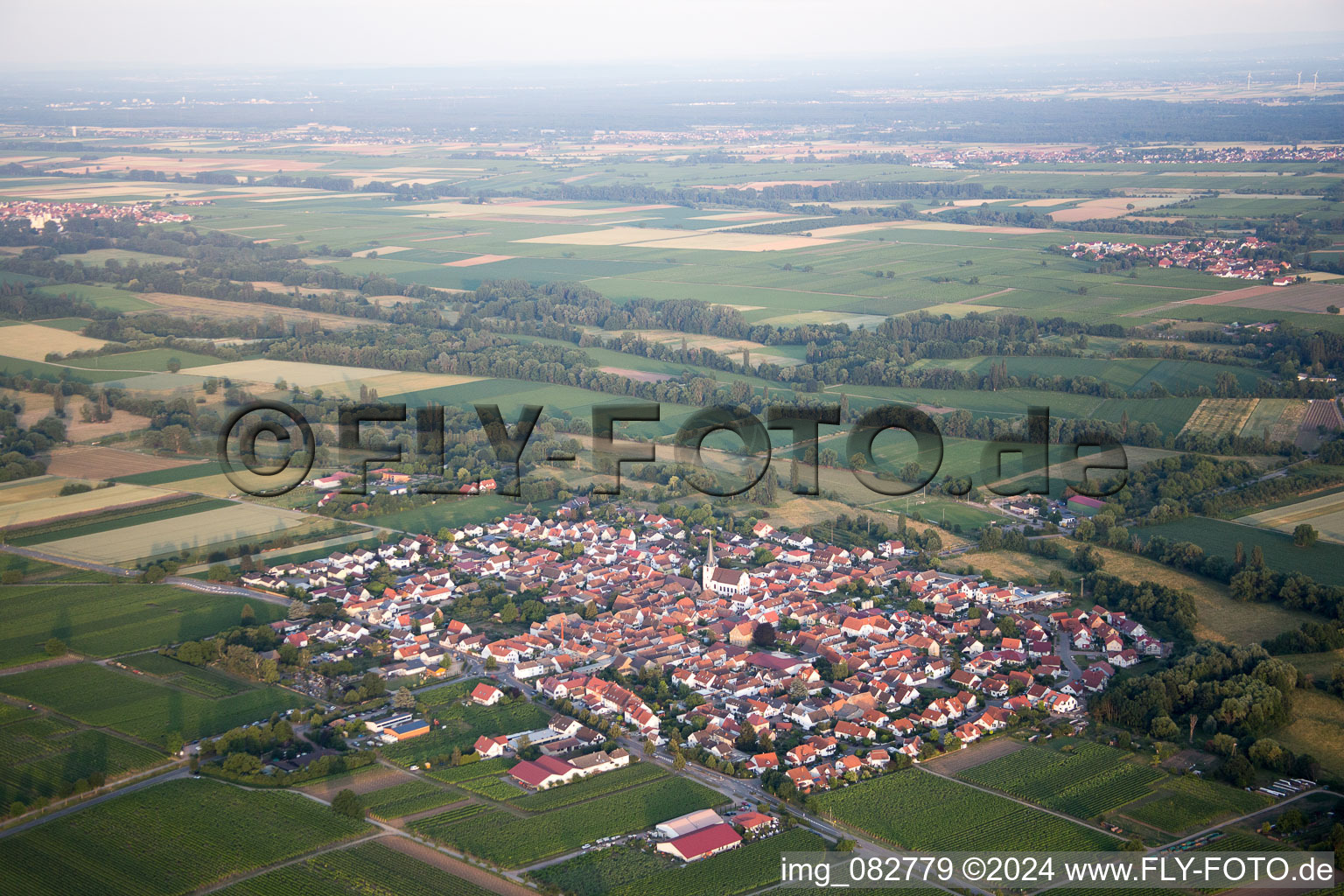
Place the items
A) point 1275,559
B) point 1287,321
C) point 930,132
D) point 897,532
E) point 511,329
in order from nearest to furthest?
point 1275,559
point 897,532
point 1287,321
point 511,329
point 930,132

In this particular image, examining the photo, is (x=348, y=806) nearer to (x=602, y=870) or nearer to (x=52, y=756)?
(x=602, y=870)

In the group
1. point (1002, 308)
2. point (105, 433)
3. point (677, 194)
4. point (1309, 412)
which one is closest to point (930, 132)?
point (677, 194)

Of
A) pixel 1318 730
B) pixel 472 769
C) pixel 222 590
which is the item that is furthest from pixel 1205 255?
pixel 472 769

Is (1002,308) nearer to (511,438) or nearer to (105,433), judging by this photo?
(511,438)

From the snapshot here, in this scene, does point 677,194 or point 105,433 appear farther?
point 677,194

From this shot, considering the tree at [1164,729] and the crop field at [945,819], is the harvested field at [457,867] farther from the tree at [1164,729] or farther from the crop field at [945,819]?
the tree at [1164,729]

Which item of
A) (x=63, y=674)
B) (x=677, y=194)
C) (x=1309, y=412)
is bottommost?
(x=63, y=674)
